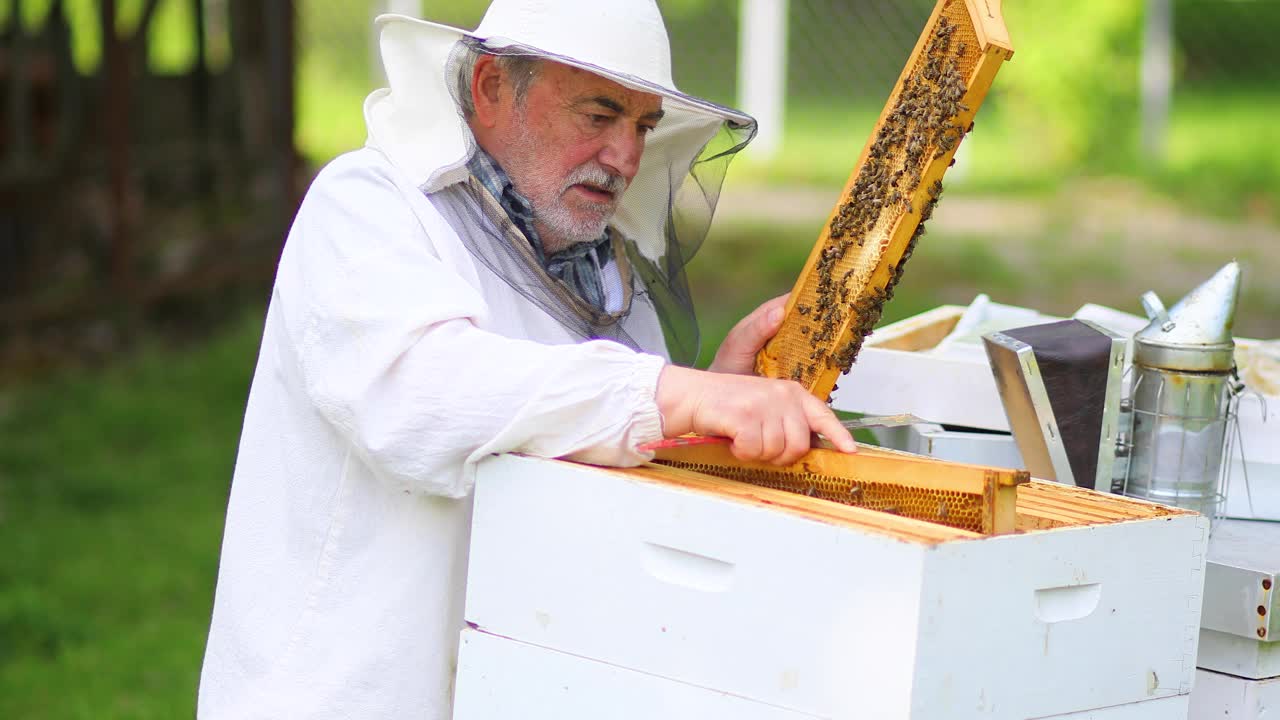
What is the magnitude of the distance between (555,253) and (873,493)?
0.71 m

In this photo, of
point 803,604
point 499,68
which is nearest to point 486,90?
point 499,68

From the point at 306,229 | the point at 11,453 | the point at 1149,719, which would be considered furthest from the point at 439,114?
the point at 11,453

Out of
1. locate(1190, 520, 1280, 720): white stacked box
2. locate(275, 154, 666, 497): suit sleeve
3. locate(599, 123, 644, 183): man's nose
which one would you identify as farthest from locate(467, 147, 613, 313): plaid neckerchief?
locate(1190, 520, 1280, 720): white stacked box

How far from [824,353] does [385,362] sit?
61 cm

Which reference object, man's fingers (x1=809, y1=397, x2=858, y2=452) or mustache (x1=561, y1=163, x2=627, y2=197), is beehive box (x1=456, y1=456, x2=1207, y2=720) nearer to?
man's fingers (x1=809, y1=397, x2=858, y2=452)

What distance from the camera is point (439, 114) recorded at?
6.75 feet

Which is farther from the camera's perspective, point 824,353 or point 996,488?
point 824,353

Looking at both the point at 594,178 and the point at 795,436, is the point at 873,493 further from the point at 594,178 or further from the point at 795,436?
the point at 594,178

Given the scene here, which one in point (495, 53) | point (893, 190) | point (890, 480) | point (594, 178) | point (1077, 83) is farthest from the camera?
point (1077, 83)

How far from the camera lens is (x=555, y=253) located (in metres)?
2.16

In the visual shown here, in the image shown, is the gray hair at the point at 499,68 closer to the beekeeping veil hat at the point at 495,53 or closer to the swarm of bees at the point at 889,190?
the beekeeping veil hat at the point at 495,53

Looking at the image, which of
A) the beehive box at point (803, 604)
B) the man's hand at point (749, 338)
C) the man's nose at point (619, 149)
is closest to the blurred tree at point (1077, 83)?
the man's hand at point (749, 338)

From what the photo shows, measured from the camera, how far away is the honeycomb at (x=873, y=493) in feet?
5.10

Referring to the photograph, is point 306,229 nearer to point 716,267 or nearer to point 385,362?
point 385,362
